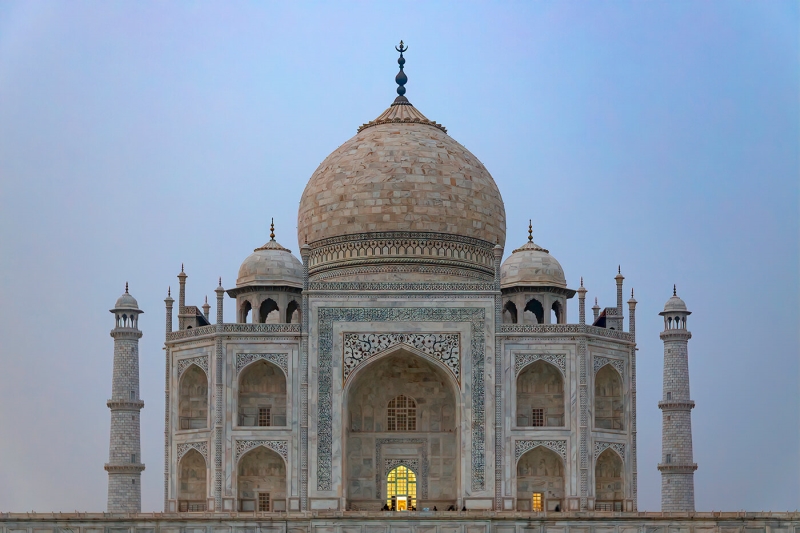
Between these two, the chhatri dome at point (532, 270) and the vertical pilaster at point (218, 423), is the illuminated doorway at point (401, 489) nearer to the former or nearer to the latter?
the vertical pilaster at point (218, 423)

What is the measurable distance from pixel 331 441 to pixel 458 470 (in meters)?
2.50

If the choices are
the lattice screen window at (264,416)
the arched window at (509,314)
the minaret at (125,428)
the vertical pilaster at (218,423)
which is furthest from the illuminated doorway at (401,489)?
the minaret at (125,428)

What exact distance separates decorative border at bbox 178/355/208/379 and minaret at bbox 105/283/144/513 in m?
3.08

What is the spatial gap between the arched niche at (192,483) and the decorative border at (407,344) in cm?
346

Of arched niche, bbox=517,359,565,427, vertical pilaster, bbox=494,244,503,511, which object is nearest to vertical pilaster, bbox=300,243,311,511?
vertical pilaster, bbox=494,244,503,511

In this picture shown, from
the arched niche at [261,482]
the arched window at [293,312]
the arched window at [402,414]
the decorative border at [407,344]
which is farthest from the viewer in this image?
the arched window at [293,312]

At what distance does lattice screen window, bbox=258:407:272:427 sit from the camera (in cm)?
3297

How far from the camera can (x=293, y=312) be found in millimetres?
35469

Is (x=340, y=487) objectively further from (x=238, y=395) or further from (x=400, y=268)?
(x=400, y=268)

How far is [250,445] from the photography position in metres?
32.3

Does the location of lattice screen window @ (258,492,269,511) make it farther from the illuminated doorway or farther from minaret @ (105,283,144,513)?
minaret @ (105,283,144,513)

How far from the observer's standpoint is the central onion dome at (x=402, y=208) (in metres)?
35.1

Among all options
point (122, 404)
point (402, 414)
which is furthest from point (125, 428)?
point (402, 414)

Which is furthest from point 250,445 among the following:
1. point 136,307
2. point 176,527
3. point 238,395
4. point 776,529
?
point 776,529
